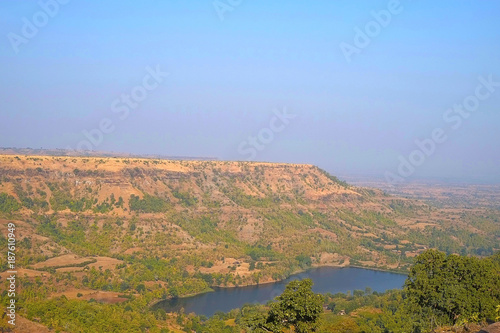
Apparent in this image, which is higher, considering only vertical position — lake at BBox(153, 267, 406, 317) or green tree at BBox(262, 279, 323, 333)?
green tree at BBox(262, 279, 323, 333)

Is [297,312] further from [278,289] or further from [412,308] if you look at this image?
[278,289]

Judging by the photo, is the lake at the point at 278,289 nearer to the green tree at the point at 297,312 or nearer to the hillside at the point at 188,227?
the hillside at the point at 188,227

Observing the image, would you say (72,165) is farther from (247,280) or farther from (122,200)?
(247,280)

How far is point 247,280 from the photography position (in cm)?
8488

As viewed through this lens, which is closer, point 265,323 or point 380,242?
point 265,323

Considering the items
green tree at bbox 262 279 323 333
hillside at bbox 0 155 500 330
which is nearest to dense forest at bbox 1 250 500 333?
green tree at bbox 262 279 323 333

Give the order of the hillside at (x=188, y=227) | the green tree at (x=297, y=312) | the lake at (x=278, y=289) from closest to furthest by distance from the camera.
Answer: the green tree at (x=297, y=312) < the lake at (x=278, y=289) < the hillside at (x=188, y=227)

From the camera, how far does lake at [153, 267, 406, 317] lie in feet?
232

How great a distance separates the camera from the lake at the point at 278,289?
232ft

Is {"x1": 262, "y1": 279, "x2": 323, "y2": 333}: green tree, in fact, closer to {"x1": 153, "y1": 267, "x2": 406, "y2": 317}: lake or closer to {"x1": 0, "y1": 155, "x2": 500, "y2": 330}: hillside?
{"x1": 0, "y1": 155, "x2": 500, "y2": 330}: hillside

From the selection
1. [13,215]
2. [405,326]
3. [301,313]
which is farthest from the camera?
[13,215]

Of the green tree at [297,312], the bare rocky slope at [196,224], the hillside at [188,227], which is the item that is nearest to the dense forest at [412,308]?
the green tree at [297,312]

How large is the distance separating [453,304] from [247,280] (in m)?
58.9

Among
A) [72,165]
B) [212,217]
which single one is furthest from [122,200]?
[212,217]
